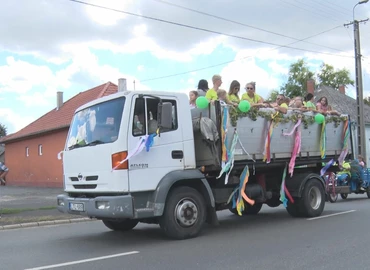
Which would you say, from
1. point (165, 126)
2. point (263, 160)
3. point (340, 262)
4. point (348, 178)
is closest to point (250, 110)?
point (263, 160)

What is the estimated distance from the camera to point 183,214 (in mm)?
7539

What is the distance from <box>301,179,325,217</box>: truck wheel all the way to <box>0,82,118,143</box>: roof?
55.3ft

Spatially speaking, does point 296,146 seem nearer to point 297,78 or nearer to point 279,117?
point 279,117

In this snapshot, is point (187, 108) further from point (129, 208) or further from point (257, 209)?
point (257, 209)

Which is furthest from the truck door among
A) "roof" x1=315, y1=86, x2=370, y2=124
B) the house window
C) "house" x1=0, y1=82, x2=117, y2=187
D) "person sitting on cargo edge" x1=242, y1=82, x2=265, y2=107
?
"roof" x1=315, y1=86, x2=370, y2=124

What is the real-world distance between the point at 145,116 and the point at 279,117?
3366 millimetres

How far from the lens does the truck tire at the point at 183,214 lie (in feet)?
24.3

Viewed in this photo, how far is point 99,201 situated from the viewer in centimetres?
696

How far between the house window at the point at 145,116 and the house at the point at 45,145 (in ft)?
60.5

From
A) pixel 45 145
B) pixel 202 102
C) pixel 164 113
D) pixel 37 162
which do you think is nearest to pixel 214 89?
pixel 202 102

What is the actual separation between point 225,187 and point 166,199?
161 cm

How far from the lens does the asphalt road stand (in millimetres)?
5926

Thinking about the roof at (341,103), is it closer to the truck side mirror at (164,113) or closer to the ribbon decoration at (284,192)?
the ribbon decoration at (284,192)

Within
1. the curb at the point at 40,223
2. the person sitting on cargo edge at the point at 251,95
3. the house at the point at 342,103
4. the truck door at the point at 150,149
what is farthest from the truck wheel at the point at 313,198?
the house at the point at 342,103
